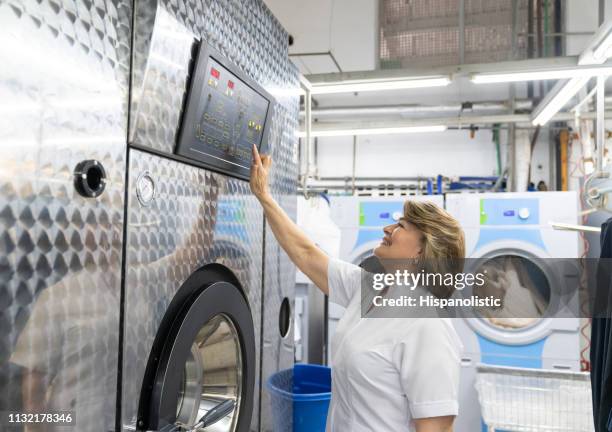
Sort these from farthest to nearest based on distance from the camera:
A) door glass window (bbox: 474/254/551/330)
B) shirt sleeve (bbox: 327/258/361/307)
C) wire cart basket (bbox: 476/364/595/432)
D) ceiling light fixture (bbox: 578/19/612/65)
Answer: door glass window (bbox: 474/254/551/330) → wire cart basket (bbox: 476/364/595/432) → ceiling light fixture (bbox: 578/19/612/65) → shirt sleeve (bbox: 327/258/361/307)

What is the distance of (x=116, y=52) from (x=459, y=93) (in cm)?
586

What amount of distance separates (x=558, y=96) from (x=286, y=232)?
2555 mm

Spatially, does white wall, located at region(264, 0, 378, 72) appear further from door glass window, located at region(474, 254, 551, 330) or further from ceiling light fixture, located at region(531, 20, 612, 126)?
door glass window, located at region(474, 254, 551, 330)

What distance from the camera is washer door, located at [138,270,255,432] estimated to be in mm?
1186

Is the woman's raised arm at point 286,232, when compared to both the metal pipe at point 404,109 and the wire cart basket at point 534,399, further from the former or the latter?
the metal pipe at point 404,109

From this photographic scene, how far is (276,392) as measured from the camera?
1.74 meters

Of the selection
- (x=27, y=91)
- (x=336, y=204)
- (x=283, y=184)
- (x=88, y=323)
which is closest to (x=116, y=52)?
(x=27, y=91)

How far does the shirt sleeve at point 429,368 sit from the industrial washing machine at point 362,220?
303 centimetres

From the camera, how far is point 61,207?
2.65 ft

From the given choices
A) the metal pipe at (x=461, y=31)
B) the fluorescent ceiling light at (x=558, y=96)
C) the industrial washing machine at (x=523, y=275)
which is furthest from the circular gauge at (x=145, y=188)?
the industrial washing machine at (x=523, y=275)

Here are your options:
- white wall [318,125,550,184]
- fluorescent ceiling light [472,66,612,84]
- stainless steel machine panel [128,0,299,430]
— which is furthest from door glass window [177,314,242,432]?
white wall [318,125,550,184]

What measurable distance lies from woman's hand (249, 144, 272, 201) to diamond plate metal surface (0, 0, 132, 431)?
0.64 metres

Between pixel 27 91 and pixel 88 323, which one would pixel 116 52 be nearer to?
pixel 27 91

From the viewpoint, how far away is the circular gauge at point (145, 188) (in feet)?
3.32
